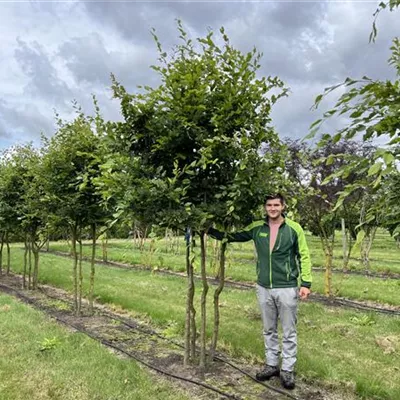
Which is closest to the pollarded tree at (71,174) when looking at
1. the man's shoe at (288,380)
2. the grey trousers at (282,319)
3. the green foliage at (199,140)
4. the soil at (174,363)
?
the soil at (174,363)

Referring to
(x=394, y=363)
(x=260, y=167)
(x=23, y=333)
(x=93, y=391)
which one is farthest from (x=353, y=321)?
(x=23, y=333)

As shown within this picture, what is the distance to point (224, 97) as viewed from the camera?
511 centimetres

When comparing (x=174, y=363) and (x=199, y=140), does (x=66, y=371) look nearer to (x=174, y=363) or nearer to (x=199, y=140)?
(x=174, y=363)

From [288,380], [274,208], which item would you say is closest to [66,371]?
[288,380]

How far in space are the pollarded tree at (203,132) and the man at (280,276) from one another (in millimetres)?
297

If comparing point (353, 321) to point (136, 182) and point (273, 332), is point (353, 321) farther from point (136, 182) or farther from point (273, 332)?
point (136, 182)

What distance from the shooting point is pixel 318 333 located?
7262 millimetres

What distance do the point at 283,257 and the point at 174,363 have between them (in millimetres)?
2177

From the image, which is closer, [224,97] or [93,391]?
[93,391]

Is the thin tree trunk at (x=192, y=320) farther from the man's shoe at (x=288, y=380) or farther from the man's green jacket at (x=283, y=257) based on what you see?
the man's shoe at (x=288, y=380)

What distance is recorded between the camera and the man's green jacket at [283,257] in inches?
199

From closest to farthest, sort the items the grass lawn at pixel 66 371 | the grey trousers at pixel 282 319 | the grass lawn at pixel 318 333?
1. the grass lawn at pixel 66 371
2. the grey trousers at pixel 282 319
3. the grass lawn at pixel 318 333

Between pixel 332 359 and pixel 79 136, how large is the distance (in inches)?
240

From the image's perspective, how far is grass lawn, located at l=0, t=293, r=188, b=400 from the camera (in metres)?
4.65
